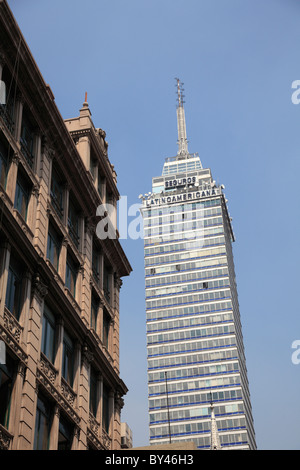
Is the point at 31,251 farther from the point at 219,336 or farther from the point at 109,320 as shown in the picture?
the point at 219,336

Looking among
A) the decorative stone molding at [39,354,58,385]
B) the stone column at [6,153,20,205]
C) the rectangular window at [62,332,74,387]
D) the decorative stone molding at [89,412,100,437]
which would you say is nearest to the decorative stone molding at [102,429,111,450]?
the decorative stone molding at [89,412,100,437]

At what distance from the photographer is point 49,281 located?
30781 mm

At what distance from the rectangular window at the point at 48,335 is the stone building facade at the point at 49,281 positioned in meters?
0.05

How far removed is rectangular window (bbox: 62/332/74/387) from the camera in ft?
106

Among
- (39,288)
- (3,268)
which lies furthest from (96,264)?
(3,268)

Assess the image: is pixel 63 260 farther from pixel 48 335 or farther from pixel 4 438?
pixel 4 438

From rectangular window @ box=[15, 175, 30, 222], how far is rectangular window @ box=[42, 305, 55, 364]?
14.5 ft

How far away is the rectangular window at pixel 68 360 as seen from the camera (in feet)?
106

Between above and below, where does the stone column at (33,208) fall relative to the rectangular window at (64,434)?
above

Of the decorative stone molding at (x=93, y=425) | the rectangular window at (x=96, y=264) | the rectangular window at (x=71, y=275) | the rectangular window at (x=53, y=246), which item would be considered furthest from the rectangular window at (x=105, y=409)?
the rectangular window at (x=53, y=246)

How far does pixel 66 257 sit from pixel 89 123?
1065 centimetres

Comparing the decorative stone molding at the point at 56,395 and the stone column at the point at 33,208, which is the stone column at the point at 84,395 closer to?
the decorative stone molding at the point at 56,395

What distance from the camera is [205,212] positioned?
7318 inches

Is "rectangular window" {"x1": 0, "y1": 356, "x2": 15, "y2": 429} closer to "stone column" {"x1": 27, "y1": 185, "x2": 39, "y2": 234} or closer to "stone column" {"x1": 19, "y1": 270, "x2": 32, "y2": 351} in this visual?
"stone column" {"x1": 19, "y1": 270, "x2": 32, "y2": 351}
